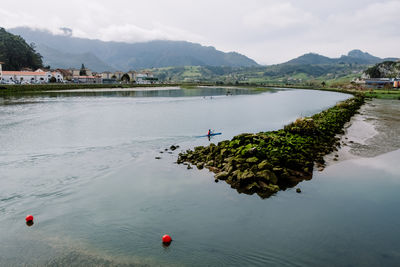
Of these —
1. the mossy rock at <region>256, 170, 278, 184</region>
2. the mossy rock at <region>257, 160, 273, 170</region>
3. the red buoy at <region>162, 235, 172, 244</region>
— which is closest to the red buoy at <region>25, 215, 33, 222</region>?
the red buoy at <region>162, 235, 172, 244</region>

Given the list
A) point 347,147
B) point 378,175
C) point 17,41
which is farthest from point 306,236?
point 17,41

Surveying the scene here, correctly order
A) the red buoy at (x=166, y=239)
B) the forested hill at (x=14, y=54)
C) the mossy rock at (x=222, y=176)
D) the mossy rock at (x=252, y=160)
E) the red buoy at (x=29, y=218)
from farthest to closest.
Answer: the forested hill at (x=14, y=54) → the mossy rock at (x=252, y=160) → the mossy rock at (x=222, y=176) → the red buoy at (x=29, y=218) → the red buoy at (x=166, y=239)

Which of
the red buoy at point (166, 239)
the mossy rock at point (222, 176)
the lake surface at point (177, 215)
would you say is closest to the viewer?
the lake surface at point (177, 215)

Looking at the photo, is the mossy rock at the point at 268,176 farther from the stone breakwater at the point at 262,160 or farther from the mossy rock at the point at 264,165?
the mossy rock at the point at 264,165

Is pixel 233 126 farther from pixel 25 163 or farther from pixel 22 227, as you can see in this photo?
pixel 22 227

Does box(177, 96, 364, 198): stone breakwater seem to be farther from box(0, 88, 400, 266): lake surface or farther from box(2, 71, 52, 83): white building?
box(2, 71, 52, 83): white building

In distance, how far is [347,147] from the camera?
34562 millimetres

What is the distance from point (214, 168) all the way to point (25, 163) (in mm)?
20020

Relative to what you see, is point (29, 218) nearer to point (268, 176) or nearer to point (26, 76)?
point (268, 176)

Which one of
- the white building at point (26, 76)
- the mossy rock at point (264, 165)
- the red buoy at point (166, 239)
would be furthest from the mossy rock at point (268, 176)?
the white building at point (26, 76)

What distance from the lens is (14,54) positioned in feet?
566

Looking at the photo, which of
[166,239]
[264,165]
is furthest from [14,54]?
[166,239]

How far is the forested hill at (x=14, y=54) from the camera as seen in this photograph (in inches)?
6535

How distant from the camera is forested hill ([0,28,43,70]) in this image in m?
166
